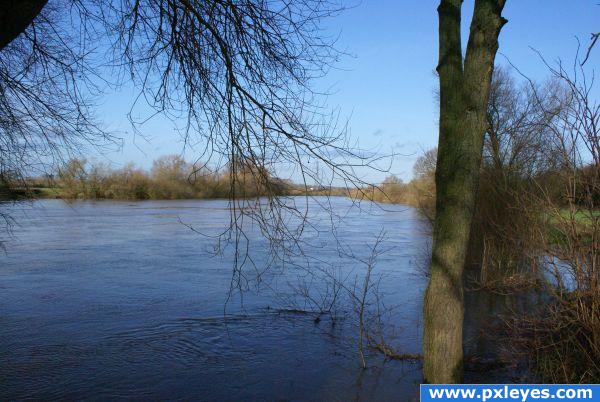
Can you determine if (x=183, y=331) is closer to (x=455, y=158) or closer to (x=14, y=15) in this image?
(x=455, y=158)

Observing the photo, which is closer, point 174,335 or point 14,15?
point 14,15

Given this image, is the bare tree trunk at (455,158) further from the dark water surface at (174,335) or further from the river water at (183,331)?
the river water at (183,331)

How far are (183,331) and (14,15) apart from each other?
7067mm

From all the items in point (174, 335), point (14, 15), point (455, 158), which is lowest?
point (174, 335)

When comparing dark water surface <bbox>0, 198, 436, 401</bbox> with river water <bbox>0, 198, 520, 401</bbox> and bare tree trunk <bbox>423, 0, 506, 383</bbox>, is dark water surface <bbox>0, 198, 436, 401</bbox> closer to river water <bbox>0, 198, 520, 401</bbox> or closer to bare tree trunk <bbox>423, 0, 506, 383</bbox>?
river water <bbox>0, 198, 520, 401</bbox>

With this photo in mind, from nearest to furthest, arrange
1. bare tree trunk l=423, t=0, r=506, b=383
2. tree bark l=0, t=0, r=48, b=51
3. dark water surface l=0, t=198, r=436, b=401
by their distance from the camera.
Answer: tree bark l=0, t=0, r=48, b=51 → bare tree trunk l=423, t=0, r=506, b=383 → dark water surface l=0, t=198, r=436, b=401

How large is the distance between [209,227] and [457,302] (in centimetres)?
1781

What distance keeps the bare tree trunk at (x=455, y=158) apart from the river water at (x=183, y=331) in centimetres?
55

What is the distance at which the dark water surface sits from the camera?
6770 millimetres

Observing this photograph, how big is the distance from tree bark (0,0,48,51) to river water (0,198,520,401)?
2314 mm

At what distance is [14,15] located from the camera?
2443 mm

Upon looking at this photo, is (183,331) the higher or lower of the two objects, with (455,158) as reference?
lower

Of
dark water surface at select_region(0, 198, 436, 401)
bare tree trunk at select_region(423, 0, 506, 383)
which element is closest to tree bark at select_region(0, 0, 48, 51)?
dark water surface at select_region(0, 198, 436, 401)

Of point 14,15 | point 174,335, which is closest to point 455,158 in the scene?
point 14,15
